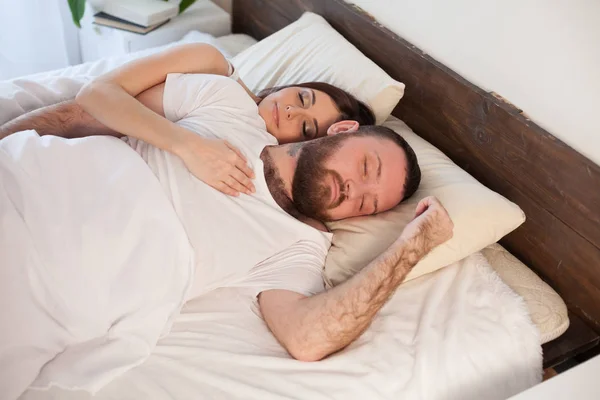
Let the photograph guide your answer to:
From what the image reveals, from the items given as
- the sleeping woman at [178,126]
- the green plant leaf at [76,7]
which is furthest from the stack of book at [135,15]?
the sleeping woman at [178,126]

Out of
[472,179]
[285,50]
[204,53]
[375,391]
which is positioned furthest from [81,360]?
[285,50]

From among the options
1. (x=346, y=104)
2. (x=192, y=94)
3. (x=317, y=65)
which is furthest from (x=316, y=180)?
(x=317, y=65)

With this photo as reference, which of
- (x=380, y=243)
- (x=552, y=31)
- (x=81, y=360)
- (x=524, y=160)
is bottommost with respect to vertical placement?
(x=81, y=360)

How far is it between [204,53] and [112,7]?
0.96 m

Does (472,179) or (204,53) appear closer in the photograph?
(472,179)

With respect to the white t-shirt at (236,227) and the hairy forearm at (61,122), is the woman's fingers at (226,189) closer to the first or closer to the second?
the white t-shirt at (236,227)

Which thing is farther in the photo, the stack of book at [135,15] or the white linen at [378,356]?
the stack of book at [135,15]

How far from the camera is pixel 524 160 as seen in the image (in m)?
1.30

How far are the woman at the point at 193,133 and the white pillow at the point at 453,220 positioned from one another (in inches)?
10.2

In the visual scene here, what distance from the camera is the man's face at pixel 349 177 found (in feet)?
4.33

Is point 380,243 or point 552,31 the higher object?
point 552,31

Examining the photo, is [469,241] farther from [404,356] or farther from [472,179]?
[404,356]

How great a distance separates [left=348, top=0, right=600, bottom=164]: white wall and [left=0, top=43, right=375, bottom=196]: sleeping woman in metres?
0.30

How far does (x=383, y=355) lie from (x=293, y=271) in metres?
0.27
